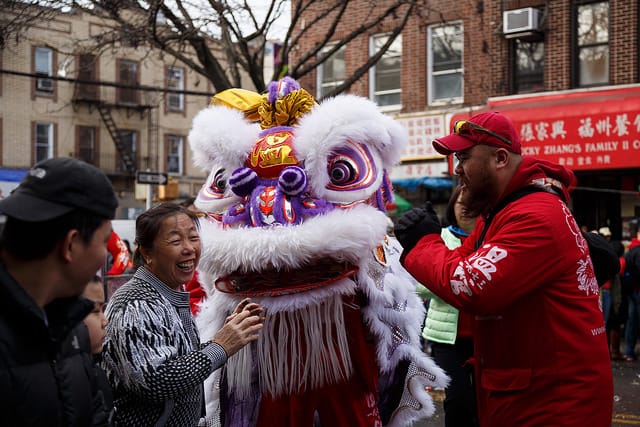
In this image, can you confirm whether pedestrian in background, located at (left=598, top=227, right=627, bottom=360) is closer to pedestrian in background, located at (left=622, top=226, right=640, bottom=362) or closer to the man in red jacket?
pedestrian in background, located at (left=622, top=226, right=640, bottom=362)

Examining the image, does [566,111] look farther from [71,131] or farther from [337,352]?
[71,131]

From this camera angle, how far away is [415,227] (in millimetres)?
3170

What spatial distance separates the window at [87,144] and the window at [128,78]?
2.01 m

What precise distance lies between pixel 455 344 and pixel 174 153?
3015cm

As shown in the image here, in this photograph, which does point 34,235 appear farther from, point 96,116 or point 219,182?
point 96,116

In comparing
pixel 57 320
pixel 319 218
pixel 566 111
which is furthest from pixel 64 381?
pixel 566 111

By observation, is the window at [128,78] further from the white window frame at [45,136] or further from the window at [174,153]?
the white window frame at [45,136]

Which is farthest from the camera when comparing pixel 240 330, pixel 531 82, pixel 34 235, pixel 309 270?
pixel 531 82

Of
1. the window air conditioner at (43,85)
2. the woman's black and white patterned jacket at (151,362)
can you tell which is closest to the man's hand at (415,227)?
the woman's black and white patterned jacket at (151,362)

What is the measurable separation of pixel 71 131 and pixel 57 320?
31.2 m

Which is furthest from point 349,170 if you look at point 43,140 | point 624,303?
point 43,140

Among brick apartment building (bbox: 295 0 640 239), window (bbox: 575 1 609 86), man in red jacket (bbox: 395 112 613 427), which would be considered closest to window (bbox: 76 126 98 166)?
brick apartment building (bbox: 295 0 640 239)

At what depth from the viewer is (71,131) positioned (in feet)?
103

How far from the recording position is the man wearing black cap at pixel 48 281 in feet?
5.94
